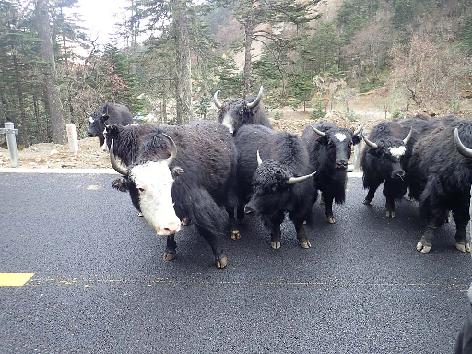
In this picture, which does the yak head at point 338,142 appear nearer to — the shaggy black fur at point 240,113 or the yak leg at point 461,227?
the yak leg at point 461,227

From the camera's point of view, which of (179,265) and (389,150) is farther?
(389,150)

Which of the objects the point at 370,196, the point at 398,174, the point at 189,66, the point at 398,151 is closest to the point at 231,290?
the point at 398,174

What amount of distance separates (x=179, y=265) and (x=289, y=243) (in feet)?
4.14

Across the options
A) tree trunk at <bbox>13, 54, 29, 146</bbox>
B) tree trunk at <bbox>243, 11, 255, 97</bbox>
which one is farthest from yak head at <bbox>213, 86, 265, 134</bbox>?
tree trunk at <bbox>13, 54, 29, 146</bbox>

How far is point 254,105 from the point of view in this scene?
19.4 feet

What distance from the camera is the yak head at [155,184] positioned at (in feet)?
9.92

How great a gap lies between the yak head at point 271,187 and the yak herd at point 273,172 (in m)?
0.01

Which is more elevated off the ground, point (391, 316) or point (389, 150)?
point (389, 150)

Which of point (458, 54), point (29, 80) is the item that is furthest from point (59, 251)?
point (458, 54)

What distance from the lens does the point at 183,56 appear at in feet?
34.9

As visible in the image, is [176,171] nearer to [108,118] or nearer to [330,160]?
[330,160]

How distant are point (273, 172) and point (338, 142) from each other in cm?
113

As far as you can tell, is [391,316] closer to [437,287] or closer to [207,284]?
[437,287]

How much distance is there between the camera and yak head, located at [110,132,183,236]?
3.02 metres
